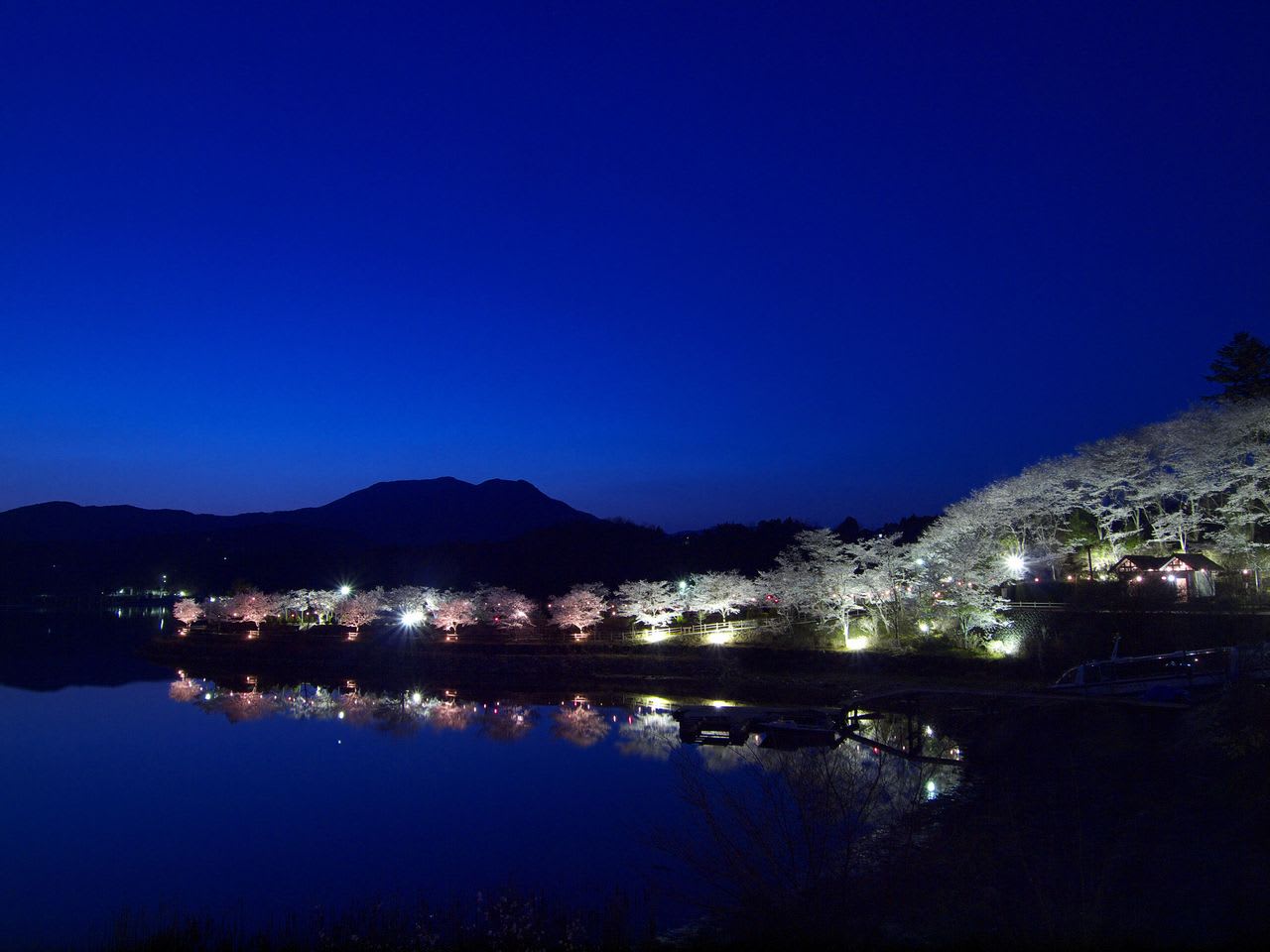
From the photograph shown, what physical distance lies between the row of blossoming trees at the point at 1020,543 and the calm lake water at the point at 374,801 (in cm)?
→ 728

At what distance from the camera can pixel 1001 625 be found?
30500 mm

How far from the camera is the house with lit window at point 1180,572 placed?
3098cm

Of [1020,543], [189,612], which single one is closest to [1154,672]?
[1020,543]

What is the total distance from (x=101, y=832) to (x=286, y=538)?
131 meters

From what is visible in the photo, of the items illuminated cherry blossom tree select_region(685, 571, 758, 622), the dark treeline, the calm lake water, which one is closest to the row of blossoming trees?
illuminated cherry blossom tree select_region(685, 571, 758, 622)

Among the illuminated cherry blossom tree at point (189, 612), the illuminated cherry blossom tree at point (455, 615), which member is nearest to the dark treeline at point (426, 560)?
the illuminated cherry blossom tree at point (189, 612)

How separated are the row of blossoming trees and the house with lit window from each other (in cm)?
117

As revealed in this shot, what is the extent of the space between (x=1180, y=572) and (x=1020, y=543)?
24.0ft

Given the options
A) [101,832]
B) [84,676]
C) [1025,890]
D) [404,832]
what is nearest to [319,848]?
[404,832]

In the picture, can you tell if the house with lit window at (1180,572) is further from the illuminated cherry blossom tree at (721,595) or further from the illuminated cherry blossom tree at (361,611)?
the illuminated cherry blossom tree at (361,611)

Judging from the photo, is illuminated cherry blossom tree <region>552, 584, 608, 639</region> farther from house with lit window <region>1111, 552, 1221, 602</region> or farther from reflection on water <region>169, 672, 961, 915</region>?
house with lit window <region>1111, 552, 1221, 602</region>

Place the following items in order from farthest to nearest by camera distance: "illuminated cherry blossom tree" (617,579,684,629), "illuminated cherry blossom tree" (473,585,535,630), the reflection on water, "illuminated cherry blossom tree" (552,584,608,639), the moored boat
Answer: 1. "illuminated cherry blossom tree" (473,585,535,630)
2. "illuminated cherry blossom tree" (552,584,608,639)
3. "illuminated cherry blossom tree" (617,579,684,629)
4. the moored boat
5. the reflection on water

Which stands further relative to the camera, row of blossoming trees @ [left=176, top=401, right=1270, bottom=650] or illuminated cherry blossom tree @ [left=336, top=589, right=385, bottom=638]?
illuminated cherry blossom tree @ [left=336, top=589, right=385, bottom=638]

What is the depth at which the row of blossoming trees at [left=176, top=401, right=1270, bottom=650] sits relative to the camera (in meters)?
31.7
